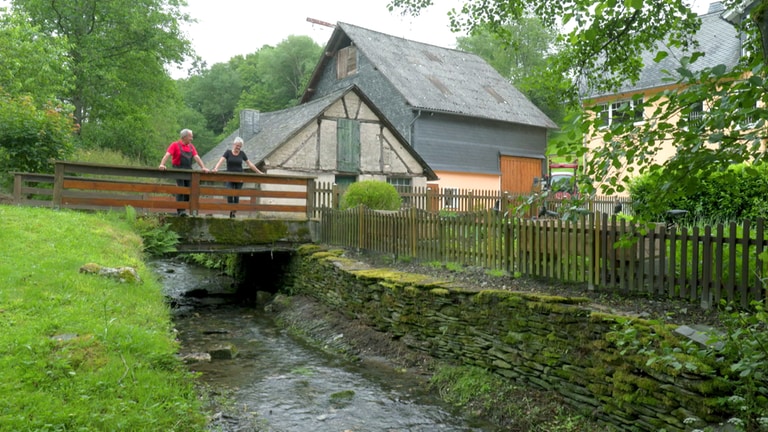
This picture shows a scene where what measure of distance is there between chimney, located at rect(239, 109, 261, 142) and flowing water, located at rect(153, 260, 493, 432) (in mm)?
16788

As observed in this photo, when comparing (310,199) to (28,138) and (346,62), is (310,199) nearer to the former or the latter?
(28,138)

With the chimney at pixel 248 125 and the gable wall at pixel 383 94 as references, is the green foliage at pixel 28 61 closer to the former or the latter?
the chimney at pixel 248 125

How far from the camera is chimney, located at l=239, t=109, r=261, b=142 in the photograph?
2627 centimetres

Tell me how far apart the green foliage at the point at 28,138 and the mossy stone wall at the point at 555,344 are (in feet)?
32.2

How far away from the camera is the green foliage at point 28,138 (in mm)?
13859

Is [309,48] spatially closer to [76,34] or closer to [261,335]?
[76,34]

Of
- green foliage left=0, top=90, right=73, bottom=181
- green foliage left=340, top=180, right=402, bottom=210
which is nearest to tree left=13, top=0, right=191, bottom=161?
green foliage left=0, top=90, right=73, bottom=181

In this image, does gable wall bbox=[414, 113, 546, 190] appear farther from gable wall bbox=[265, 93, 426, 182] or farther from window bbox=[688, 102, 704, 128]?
window bbox=[688, 102, 704, 128]

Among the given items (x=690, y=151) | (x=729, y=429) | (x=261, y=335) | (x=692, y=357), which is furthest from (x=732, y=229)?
(x=261, y=335)

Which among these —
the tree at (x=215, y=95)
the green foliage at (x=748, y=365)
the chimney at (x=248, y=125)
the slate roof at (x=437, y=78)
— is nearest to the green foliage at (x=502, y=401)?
the green foliage at (x=748, y=365)

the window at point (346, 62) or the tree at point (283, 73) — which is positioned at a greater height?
the tree at point (283, 73)

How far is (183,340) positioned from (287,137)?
12141 mm

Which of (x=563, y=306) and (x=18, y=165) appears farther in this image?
(x=18, y=165)

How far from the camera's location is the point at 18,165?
14.1 meters
